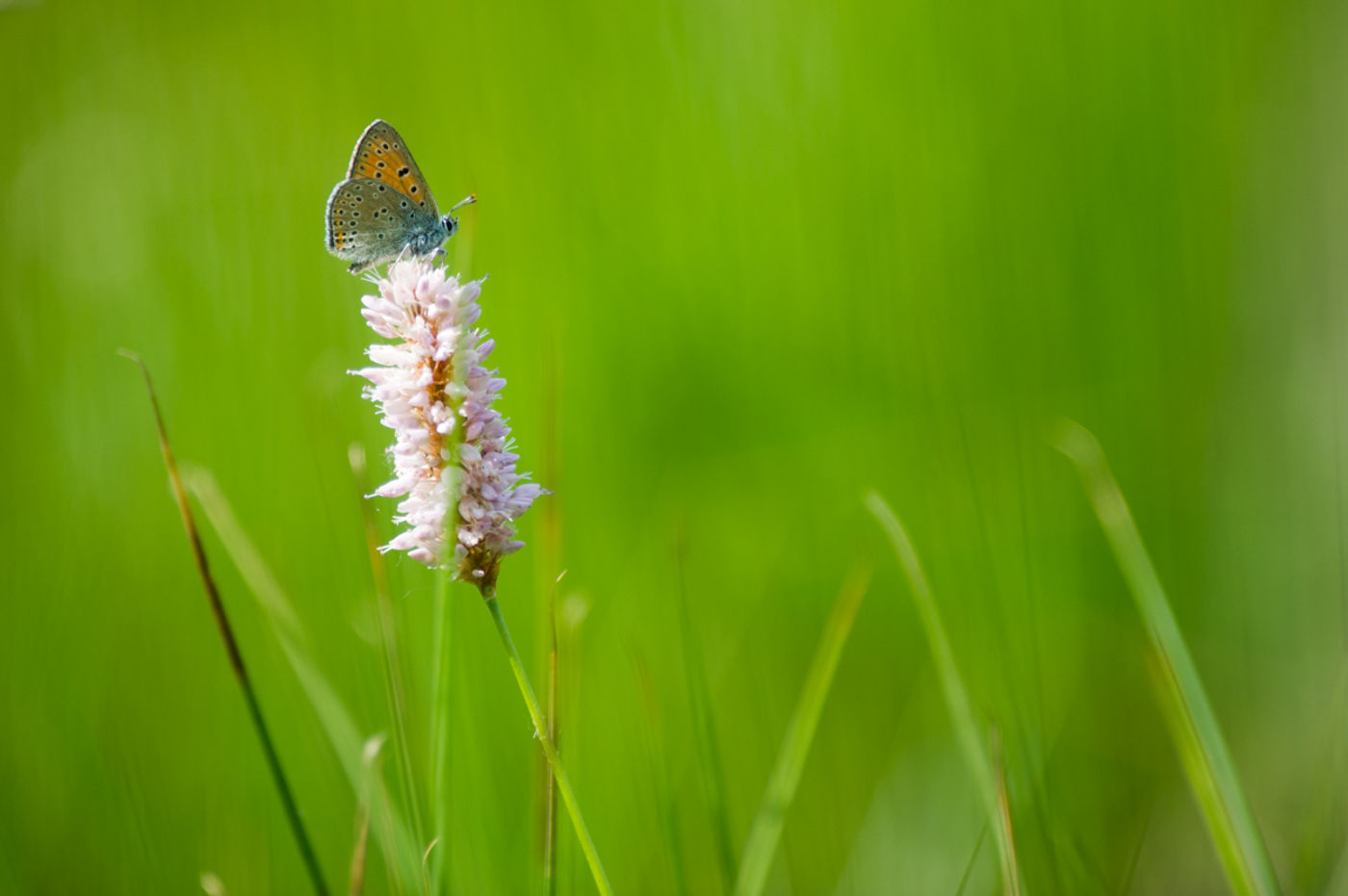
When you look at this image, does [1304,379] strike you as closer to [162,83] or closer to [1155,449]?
[1155,449]

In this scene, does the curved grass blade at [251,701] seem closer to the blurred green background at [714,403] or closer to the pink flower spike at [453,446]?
the pink flower spike at [453,446]

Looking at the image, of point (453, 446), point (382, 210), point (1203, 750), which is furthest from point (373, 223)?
point (1203, 750)

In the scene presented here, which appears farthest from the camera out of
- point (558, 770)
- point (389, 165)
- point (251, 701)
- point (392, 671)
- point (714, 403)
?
point (714, 403)

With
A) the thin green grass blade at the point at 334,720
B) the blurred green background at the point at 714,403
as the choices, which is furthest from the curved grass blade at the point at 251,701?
the blurred green background at the point at 714,403

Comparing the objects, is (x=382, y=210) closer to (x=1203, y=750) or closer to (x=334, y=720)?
(x=334, y=720)

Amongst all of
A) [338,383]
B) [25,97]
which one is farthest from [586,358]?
[25,97]

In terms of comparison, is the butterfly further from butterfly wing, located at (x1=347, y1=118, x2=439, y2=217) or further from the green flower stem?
the green flower stem

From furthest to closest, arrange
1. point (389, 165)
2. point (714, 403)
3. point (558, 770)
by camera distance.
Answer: point (714, 403) < point (389, 165) < point (558, 770)
